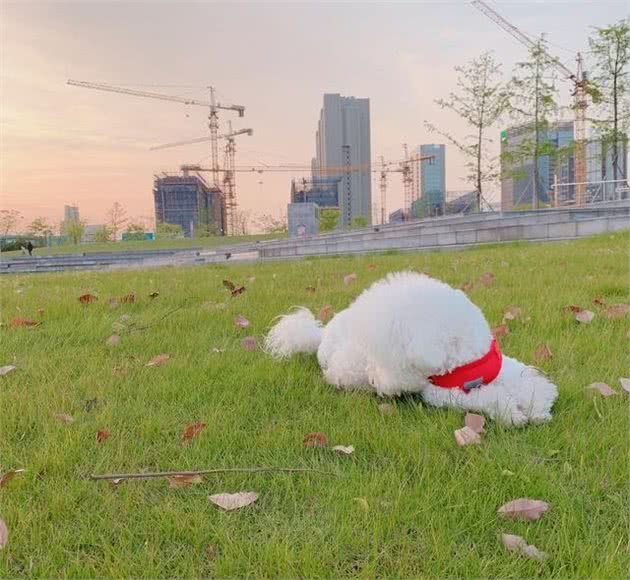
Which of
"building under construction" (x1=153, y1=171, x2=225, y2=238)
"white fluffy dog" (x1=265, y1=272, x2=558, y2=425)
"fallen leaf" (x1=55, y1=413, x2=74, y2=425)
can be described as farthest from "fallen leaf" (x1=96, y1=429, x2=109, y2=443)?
"building under construction" (x1=153, y1=171, x2=225, y2=238)

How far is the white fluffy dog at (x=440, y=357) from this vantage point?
1.97m

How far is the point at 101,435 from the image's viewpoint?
188cm

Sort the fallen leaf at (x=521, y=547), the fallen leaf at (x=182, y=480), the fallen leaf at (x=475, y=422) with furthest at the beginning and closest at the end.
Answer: the fallen leaf at (x=475, y=422) < the fallen leaf at (x=182, y=480) < the fallen leaf at (x=521, y=547)

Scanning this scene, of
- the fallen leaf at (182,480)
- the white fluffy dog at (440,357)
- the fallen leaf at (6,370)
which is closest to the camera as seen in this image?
the fallen leaf at (182,480)

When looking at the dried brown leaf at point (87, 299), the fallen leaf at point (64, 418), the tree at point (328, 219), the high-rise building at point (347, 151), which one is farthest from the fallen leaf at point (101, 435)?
the high-rise building at point (347, 151)

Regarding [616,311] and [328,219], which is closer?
[616,311]

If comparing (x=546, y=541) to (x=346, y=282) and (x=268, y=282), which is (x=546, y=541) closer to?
(x=346, y=282)

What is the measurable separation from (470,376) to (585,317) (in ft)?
5.20

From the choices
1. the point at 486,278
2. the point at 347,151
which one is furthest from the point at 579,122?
the point at 347,151

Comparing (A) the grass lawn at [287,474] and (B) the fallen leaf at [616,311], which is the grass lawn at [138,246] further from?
(A) the grass lawn at [287,474]

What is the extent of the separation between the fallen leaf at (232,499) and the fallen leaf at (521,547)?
27.1 inches

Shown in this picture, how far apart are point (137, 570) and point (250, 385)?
1.14 metres

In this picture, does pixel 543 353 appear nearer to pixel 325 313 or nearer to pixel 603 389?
pixel 603 389

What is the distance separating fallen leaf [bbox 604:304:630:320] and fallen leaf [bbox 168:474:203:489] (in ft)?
8.99
